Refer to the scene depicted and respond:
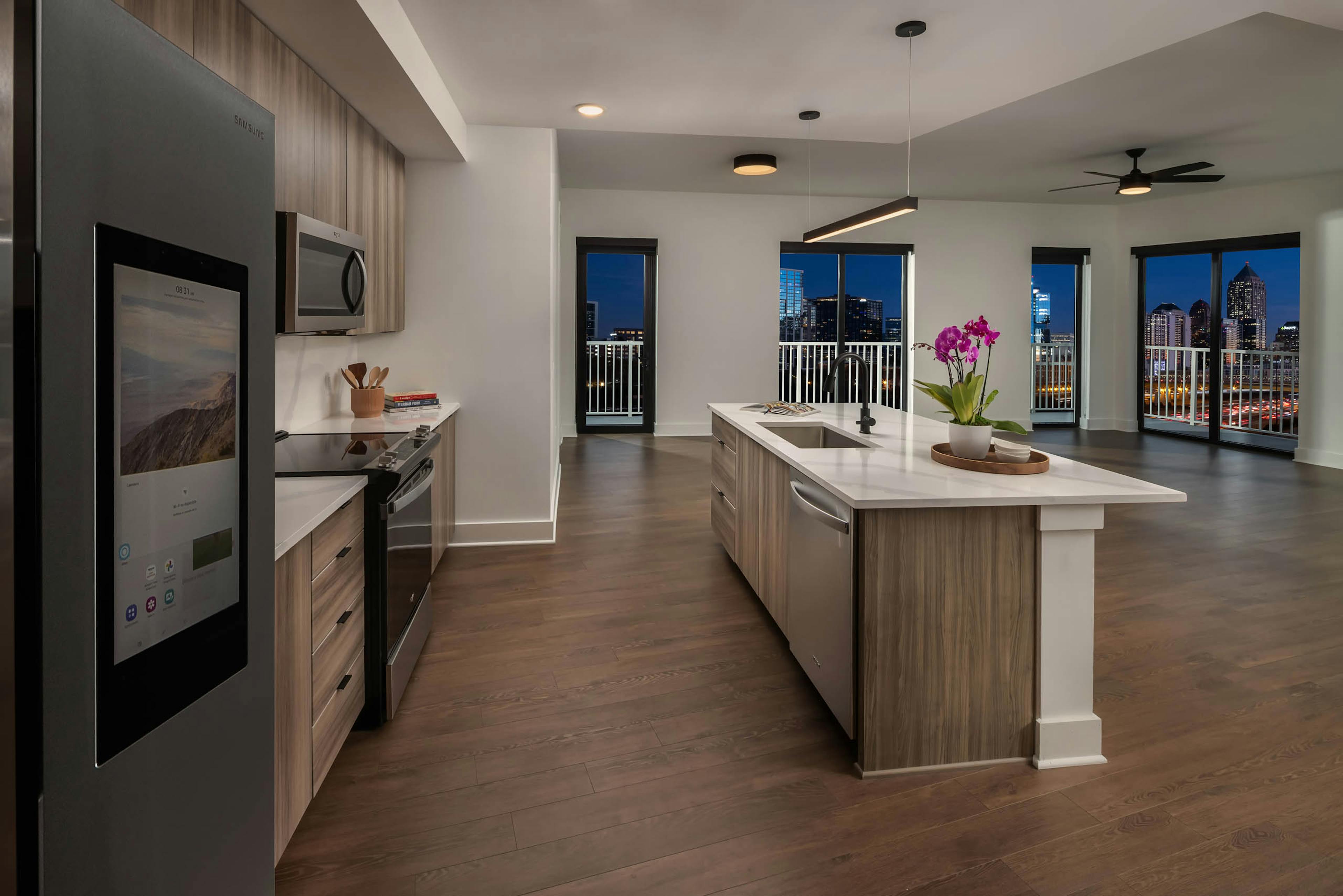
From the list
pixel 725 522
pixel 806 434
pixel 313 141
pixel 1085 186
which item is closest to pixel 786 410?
pixel 806 434

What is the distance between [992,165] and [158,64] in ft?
24.6

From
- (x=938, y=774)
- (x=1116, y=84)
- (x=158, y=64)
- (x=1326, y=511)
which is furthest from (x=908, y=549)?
(x=1326, y=511)

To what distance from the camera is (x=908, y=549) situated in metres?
2.07

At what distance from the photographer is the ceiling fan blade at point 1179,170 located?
5949 mm

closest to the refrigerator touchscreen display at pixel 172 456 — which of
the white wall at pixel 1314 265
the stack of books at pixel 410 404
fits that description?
the stack of books at pixel 410 404

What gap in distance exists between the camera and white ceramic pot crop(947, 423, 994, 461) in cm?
250

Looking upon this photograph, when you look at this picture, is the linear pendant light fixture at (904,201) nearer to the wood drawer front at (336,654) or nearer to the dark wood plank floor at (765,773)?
the dark wood plank floor at (765,773)

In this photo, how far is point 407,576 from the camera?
257cm

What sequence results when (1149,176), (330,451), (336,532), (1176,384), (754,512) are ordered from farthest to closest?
(1176,384), (1149,176), (754,512), (330,451), (336,532)

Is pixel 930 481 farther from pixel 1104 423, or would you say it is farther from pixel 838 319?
pixel 1104 423

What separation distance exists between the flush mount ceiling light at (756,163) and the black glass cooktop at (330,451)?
14.8ft

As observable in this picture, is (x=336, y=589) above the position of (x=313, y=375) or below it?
below

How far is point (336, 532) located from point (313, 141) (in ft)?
5.43

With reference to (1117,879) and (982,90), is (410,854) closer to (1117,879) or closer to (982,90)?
(1117,879)
